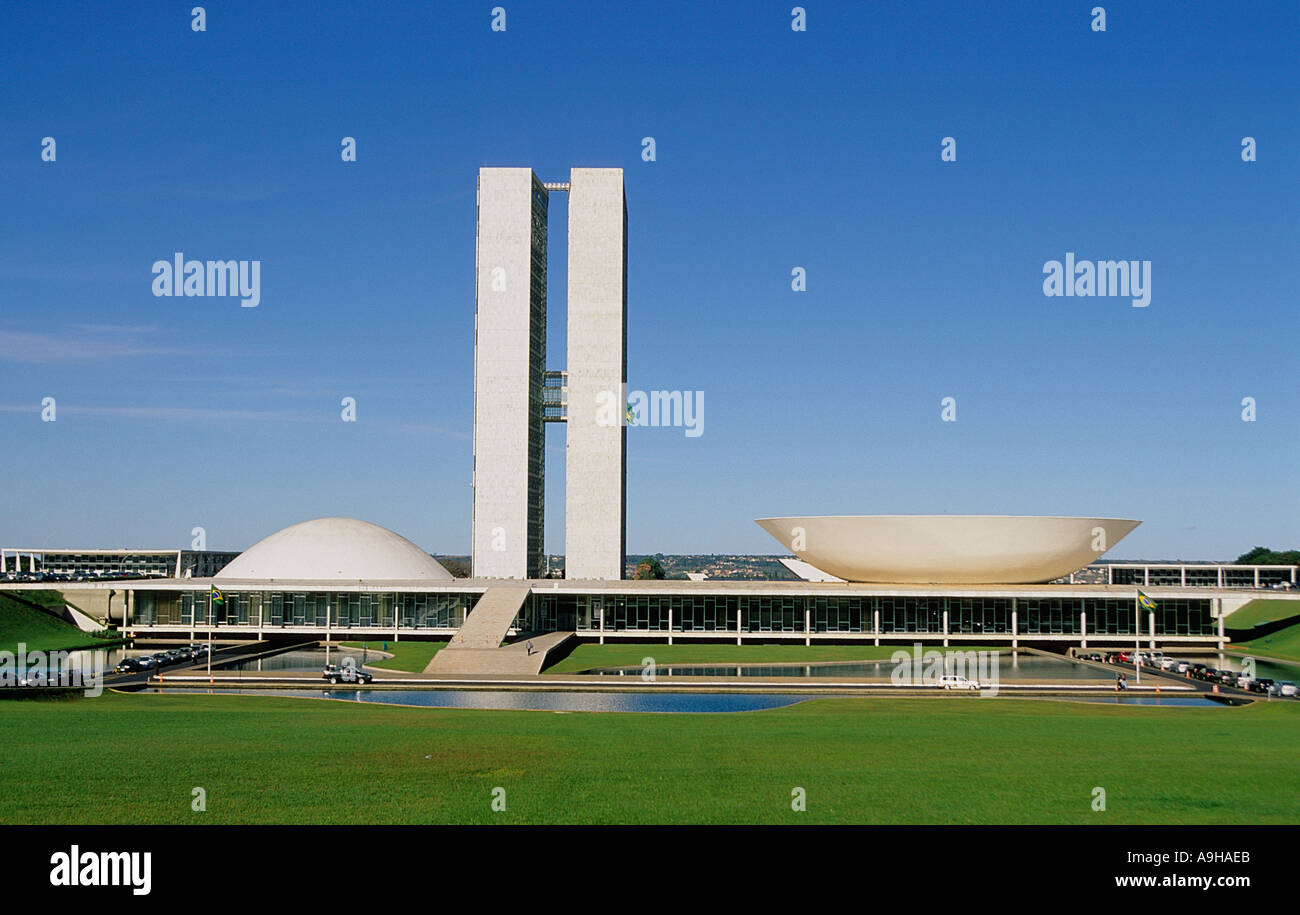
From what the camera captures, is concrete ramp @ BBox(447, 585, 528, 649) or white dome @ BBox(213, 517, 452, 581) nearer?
concrete ramp @ BBox(447, 585, 528, 649)

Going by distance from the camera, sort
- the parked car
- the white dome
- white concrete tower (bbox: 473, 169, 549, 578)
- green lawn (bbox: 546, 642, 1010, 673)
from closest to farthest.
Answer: the parked car → green lawn (bbox: 546, 642, 1010, 673) → the white dome → white concrete tower (bbox: 473, 169, 549, 578)

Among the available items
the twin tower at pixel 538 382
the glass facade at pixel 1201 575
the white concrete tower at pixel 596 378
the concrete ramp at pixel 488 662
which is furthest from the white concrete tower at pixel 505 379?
the glass facade at pixel 1201 575

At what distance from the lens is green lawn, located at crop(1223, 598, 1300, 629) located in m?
60.9

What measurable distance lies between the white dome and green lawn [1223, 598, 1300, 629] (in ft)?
154

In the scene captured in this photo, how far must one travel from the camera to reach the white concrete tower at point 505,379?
6481 cm

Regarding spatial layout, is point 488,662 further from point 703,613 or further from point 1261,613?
point 1261,613

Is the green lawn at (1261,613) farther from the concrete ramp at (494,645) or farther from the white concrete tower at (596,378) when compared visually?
the concrete ramp at (494,645)

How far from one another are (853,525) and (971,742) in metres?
32.7

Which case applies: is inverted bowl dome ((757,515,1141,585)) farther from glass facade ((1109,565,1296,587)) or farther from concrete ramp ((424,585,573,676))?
glass facade ((1109,565,1296,587))

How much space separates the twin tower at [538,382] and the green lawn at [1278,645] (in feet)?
115

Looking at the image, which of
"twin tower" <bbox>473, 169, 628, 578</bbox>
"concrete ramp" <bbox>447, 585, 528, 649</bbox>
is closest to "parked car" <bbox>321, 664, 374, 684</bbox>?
"concrete ramp" <bbox>447, 585, 528, 649</bbox>
